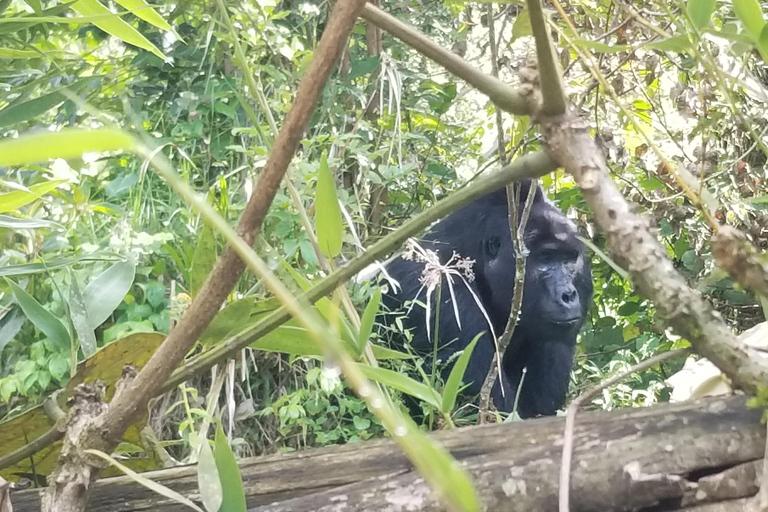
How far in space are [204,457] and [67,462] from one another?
0.06 m

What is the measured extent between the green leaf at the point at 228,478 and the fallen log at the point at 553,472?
0.24ft

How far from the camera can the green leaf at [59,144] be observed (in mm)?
141

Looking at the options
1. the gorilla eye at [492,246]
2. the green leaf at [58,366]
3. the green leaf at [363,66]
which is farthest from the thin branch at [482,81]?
the gorilla eye at [492,246]

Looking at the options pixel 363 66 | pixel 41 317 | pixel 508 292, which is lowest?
pixel 508 292

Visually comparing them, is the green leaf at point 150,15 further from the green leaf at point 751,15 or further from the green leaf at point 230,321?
the green leaf at point 751,15

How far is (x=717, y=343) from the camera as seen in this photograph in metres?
0.29

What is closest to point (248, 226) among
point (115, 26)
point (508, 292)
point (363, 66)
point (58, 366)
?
point (115, 26)

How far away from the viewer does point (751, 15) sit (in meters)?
0.31

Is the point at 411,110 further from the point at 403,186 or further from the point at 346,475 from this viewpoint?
the point at 346,475

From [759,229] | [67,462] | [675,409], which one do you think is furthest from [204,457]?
[759,229]

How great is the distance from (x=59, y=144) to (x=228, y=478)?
23 cm

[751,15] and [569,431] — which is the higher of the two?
[751,15]

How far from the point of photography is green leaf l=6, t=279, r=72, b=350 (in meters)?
0.43

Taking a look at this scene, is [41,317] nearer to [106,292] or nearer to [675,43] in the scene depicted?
[106,292]
